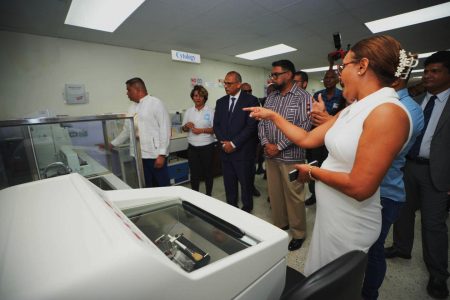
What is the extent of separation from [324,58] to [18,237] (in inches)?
254

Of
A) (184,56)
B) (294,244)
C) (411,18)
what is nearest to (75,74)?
(184,56)

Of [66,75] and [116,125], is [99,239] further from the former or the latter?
[66,75]

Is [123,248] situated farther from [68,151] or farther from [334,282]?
[68,151]

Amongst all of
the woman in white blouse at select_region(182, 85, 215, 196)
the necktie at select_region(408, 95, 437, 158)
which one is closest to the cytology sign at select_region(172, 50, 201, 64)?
the woman in white blouse at select_region(182, 85, 215, 196)

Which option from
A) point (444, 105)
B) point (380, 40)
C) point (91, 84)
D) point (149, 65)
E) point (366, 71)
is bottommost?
point (444, 105)

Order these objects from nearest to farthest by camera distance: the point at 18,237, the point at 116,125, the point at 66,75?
the point at 18,237 < the point at 116,125 < the point at 66,75

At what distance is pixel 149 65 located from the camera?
436 cm

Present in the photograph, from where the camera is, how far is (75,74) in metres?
3.50

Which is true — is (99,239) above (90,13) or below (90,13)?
below

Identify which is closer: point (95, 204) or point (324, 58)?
point (95, 204)

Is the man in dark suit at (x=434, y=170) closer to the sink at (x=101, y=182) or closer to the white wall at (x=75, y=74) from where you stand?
the sink at (x=101, y=182)

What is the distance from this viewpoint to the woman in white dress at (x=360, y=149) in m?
0.72

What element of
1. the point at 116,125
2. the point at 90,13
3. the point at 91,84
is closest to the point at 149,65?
the point at 91,84

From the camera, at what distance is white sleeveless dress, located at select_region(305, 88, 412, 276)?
0.79 meters
